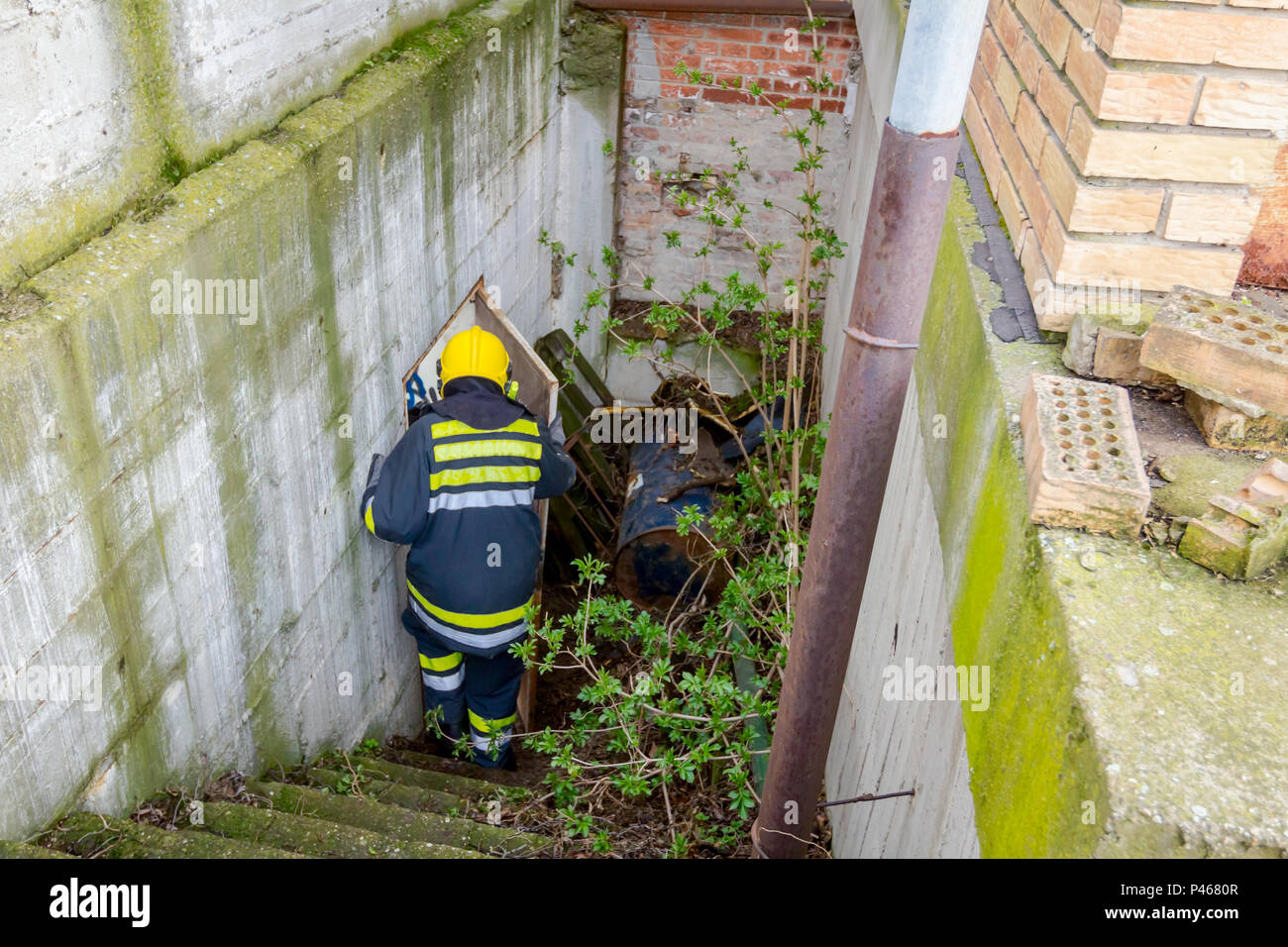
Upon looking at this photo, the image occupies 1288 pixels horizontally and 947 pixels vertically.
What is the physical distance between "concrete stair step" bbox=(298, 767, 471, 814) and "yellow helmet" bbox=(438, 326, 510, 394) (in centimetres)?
165

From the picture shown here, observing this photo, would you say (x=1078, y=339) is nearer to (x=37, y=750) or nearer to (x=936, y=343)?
(x=936, y=343)

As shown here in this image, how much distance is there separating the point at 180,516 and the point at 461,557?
1502mm

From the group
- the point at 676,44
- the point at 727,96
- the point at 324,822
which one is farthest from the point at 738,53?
the point at 324,822

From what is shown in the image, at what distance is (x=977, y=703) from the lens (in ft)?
6.15

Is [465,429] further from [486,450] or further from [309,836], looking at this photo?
[309,836]

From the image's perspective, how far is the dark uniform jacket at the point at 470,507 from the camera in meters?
4.21

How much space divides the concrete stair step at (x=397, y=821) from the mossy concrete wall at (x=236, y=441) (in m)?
0.24

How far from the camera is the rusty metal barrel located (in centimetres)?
570

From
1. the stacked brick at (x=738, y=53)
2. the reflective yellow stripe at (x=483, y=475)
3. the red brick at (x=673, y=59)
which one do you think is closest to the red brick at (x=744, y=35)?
the stacked brick at (x=738, y=53)

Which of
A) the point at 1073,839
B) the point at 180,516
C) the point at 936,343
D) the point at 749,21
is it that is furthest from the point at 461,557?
the point at 749,21

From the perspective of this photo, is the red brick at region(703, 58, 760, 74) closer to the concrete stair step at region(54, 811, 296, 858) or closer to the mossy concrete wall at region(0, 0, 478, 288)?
the mossy concrete wall at region(0, 0, 478, 288)

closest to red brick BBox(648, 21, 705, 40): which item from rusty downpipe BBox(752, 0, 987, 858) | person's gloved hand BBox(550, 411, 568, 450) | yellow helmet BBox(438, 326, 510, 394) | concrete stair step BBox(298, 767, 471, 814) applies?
person's gloved hand BBox(550, 411, 568, 450)

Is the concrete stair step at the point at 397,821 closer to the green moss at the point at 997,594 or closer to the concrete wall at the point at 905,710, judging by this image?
the concrete wall at the point at 905,710

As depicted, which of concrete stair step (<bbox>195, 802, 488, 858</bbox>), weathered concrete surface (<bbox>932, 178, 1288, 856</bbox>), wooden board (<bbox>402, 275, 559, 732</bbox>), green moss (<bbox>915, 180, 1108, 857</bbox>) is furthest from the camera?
wooden board (<bbox>402, 275, 559, 732</bbox>)
